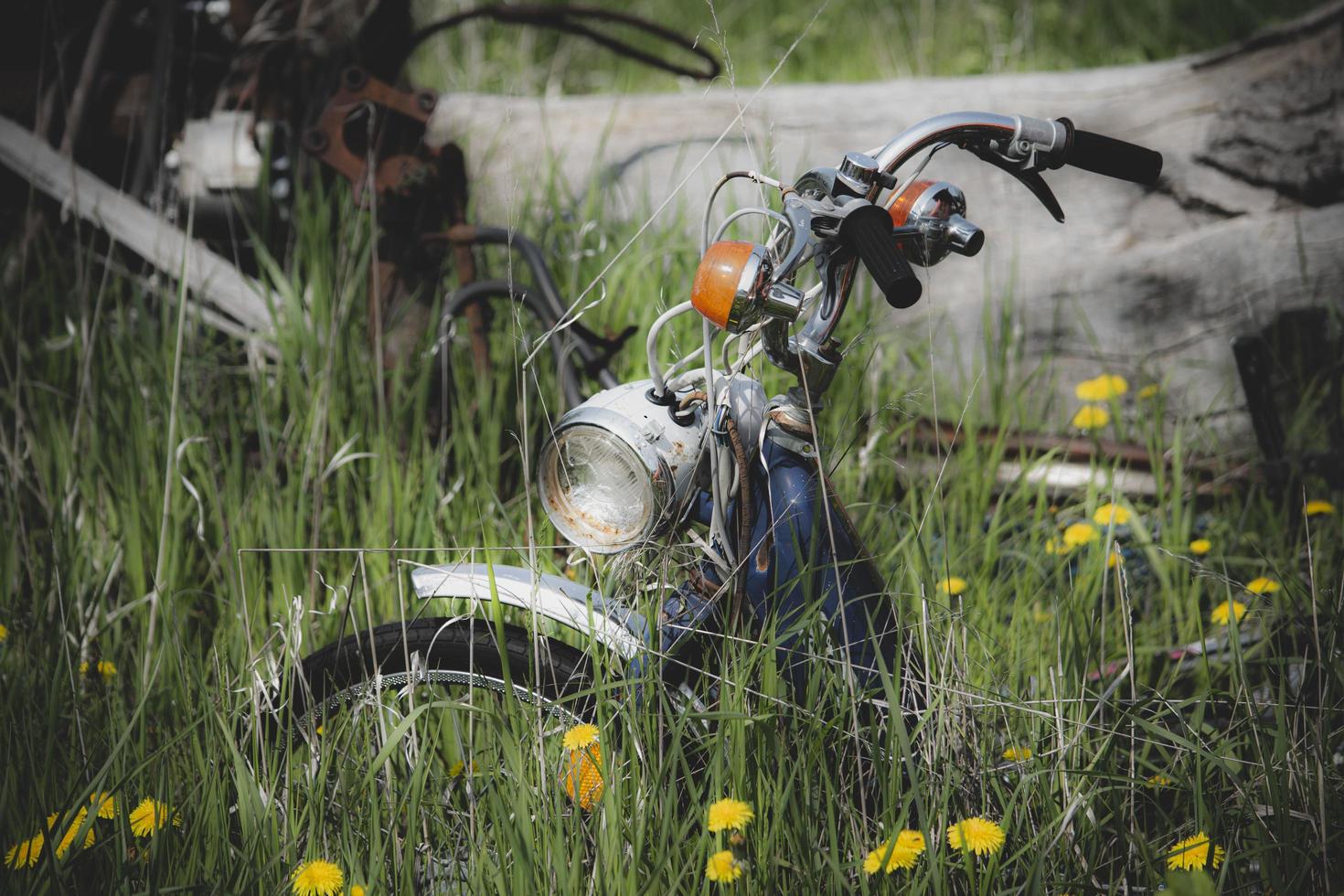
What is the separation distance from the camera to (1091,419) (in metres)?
2.68

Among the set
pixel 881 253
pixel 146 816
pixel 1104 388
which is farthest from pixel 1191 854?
pixel 1104 388

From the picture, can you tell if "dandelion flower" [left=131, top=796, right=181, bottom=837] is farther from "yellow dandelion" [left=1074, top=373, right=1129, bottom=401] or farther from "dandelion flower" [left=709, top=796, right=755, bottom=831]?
"yellow dandelion" [left=1074, top=373, right=1129, bottom=401]

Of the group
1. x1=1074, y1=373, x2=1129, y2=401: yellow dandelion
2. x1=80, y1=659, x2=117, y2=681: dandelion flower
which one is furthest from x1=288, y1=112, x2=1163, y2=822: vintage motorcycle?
x1=1074, y1=373, x2=1129, y2=401: yellow dandelion

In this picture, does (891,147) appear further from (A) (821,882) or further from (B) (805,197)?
(A) (821,882)

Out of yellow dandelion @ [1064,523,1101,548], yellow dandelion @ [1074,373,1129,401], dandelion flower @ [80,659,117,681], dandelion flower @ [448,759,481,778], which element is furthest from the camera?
yellow dandelion @ [1074,373,1129,401]

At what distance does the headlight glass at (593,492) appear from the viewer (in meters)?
1.40

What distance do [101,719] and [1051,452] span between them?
210cm

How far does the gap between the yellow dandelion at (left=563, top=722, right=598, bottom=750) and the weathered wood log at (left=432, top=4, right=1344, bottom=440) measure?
1.84 meters

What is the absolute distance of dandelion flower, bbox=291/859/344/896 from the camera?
4.20 feet

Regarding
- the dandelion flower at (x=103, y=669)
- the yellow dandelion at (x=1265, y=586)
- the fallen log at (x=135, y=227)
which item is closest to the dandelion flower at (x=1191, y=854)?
the yellow dandelion at (x=1265, y=586)

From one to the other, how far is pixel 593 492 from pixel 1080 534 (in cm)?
134

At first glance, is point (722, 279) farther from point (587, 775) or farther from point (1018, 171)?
point (587, 775)

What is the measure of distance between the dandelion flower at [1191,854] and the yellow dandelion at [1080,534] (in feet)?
3.24

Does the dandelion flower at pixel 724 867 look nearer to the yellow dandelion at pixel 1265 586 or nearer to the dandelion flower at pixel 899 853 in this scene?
the dandelion flower at pixel 899 853
